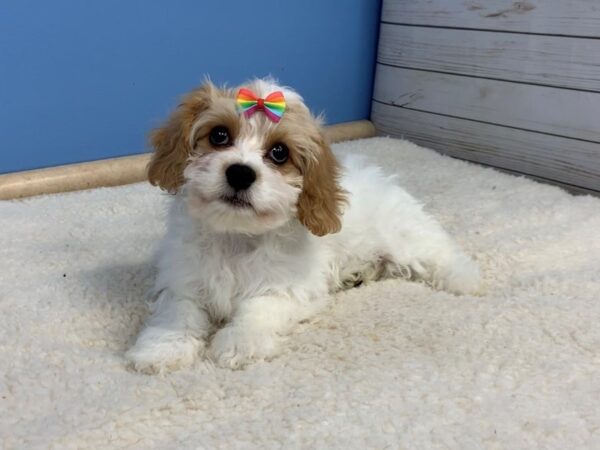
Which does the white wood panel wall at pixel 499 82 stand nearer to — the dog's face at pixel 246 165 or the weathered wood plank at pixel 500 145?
the weathered wood plank at pixel 500 145

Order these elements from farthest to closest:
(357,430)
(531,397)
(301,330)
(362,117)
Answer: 1. (362,117)
2. (301,330)
3. (531,397)
4. (357,430)

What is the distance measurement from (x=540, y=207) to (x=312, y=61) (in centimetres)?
134

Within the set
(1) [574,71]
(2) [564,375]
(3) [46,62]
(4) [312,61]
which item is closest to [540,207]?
(1) [574,71]

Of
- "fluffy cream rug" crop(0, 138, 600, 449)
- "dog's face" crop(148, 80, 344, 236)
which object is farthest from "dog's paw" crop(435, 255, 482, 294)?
"dog's face" crop(148, 80, 344, 236)

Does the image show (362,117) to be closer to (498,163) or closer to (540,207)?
(498,163)

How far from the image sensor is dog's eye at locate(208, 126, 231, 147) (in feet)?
4.72

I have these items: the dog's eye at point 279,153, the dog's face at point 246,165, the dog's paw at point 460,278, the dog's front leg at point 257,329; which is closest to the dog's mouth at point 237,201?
the dog's face at point 246,165

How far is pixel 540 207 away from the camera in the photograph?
2352mm

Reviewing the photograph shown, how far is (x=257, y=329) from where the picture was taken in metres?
1.44

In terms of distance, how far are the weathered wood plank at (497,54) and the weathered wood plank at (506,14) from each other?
1.3 inches

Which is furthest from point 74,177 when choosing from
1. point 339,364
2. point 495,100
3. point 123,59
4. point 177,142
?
point 495,100

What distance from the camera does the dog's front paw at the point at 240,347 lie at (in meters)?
1.37

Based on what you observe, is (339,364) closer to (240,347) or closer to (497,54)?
(240,347)

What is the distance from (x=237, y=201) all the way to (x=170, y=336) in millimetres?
325
